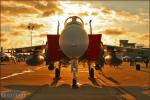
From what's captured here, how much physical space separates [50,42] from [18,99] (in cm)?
935

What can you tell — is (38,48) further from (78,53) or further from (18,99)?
(18,99)

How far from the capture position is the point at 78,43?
54.4 feet

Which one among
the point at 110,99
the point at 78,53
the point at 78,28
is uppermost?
the point at 78,28

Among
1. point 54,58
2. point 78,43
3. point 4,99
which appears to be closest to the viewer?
point 4,99

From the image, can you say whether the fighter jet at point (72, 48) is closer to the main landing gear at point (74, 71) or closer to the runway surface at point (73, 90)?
the main landing gear at point (74, 71)

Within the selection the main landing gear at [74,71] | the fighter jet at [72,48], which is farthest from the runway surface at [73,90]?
the fighter jet at [72,48]

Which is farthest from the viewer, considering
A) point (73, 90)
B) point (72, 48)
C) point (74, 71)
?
point (74, 71)

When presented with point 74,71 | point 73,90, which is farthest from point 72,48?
point 73,90

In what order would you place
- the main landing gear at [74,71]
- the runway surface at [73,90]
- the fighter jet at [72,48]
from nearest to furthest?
the runway surface at [73,90] < the fighter jet at [72,48] < the main landing gear at [74,71]

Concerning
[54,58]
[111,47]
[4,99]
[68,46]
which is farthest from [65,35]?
[111,47]

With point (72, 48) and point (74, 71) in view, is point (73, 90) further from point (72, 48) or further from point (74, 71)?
point (72, 48)

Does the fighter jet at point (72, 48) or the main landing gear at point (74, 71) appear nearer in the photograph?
the fighter jet at point (72, 48)

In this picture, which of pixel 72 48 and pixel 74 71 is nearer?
pixel 72 48

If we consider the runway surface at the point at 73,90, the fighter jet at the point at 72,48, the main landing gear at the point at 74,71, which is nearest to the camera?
the runway surface at the point at 73,90
